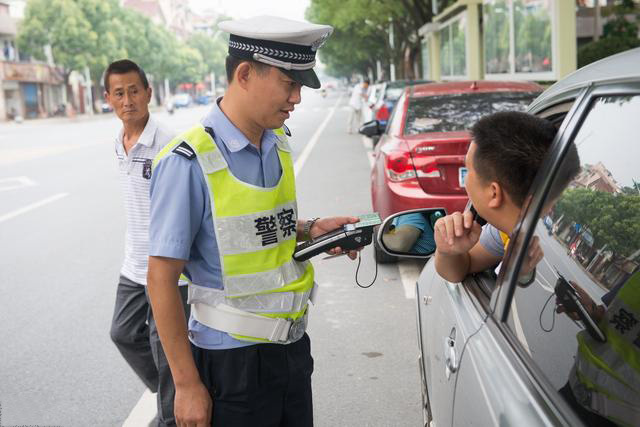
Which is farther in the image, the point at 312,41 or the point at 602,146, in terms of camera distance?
the point at 312,41

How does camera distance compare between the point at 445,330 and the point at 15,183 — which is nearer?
the point at 445,330

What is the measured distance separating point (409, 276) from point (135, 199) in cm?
358

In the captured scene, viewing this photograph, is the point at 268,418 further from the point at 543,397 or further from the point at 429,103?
the point at 429,103

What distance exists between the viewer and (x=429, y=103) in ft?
24.7

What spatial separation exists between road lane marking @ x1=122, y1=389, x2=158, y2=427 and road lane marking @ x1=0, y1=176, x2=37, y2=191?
35.0 ft

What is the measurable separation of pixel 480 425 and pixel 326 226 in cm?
98

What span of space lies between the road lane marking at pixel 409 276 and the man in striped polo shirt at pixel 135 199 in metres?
2.78

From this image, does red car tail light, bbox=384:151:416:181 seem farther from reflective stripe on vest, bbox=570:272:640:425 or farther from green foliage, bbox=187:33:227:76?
green foliage, bbox=187:33:227:76

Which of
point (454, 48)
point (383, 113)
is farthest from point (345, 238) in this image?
point (454, 48)

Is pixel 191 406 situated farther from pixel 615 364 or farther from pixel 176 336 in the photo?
pixel 615 364

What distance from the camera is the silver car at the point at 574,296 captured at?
1.49m

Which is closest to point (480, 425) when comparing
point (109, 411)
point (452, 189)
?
point (109, 411)

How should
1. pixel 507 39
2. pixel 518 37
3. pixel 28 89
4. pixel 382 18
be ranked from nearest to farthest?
pixel 518 37
pixel 507 39
pixel 382 18
pixel 28 89

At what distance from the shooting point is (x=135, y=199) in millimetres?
3580
